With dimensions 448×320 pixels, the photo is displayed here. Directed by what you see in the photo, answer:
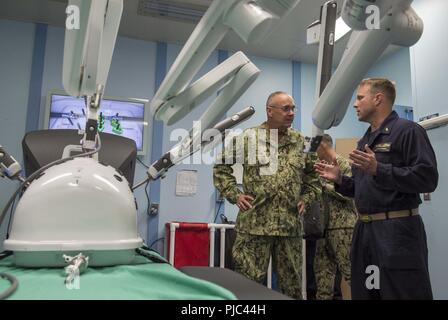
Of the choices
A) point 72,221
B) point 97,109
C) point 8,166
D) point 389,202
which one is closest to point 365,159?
point 389,202

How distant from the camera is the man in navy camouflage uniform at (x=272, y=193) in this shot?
190 cm

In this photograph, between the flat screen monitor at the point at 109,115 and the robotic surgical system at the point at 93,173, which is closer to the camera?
the robotic surgical system at the point at 93,173

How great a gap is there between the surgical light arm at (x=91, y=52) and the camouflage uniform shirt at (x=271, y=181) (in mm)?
1134

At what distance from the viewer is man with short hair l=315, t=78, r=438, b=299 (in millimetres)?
1583

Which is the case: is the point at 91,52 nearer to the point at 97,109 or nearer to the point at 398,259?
the point at 97,109

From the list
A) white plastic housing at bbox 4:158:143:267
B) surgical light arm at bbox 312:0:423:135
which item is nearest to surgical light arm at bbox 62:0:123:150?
white plastic housing at bbox 4:158:143:267

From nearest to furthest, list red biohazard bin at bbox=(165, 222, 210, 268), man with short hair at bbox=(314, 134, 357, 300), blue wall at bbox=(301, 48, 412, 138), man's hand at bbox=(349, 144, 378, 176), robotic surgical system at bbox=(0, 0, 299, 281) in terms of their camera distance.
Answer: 1. robotic surgical system at bbox=(0, 0, 299, 281)
2. man's hand at bbox=(349, 144, 378, 176)
3. man with short hair at bbox=(314, 134, 357, 300)
4. red biohazard bin at bbox=(165, 222, 210, 268)
5. blue wall at bbox=(301, 48, 412, 138)

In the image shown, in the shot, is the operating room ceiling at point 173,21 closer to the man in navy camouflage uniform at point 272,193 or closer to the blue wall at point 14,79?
the blue wall at point 14,79

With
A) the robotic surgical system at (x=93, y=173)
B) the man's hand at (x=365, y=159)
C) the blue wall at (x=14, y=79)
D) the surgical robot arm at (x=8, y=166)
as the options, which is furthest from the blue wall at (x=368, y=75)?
A: the surgical robot arm at (x=8, y=166)

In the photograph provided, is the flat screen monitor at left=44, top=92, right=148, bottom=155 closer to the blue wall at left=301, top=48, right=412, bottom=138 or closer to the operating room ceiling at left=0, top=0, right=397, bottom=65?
the operating room ceiling at left=0, top=0, right=397, bottom=65

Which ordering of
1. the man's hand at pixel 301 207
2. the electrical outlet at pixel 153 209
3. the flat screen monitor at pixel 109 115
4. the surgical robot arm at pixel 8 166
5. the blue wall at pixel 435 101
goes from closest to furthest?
the surgical robot arm at pixel 8 166, the man's hand at pixel 301 207, the blue wall at pixel 435 101, the flat screen monitor at pixel 109 115, the electrical outlet at pixel 153 209

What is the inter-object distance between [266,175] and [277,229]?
30 centimetres

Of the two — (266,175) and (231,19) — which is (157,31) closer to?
(266,175)

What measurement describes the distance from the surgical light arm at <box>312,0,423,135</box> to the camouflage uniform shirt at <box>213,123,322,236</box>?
3.88 ft
